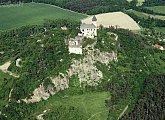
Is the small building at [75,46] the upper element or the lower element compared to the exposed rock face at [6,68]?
upper

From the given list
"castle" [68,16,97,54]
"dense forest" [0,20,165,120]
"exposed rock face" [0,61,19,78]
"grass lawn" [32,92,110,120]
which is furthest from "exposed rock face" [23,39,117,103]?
"exposed rock face" [0,61,19,78]

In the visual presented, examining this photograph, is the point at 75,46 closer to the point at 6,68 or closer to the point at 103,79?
the point at 103,79

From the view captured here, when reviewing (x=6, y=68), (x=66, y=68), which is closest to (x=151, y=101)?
(x=66, y=68)

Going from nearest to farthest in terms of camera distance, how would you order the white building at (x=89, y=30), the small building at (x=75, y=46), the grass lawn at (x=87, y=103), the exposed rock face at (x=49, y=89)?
1. the grass lawn at (x=87, y=103)
2. the exposed rock face at (x=49, y=89)
3. the small building at (x=75, y=46)
4. the white building at (x=89, y=30)

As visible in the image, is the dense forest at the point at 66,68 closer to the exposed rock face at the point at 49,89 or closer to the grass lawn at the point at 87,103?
the exposed rock face at the point at 49,89

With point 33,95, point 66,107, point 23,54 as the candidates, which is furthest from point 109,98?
point 23,54

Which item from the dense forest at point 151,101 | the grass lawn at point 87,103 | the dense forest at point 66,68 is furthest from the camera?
the dense forest at point 151,101

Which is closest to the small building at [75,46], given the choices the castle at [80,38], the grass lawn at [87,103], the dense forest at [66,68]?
the castle at [80,38]
